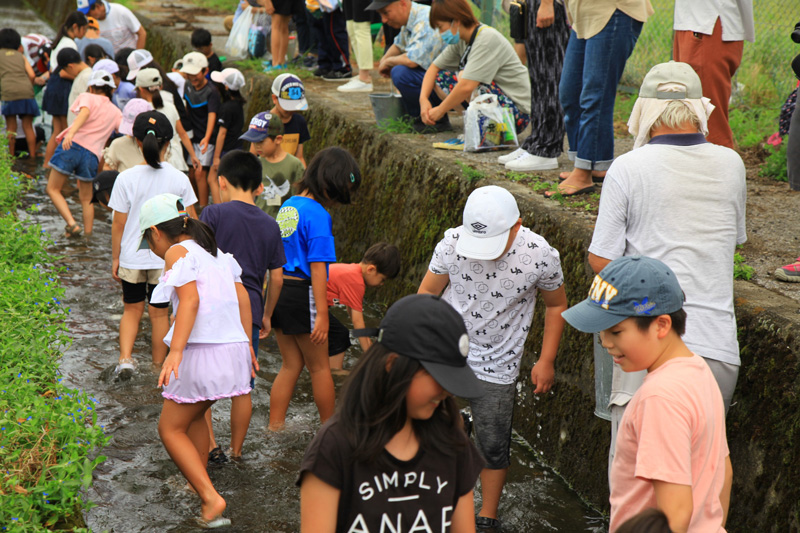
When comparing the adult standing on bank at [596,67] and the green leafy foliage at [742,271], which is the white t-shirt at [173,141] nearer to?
the adult standing on bank at [596,67]

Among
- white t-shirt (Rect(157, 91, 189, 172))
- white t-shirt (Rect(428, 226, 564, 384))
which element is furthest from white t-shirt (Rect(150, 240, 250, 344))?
white t-shirt (Rect(157, 91, 189, 172))

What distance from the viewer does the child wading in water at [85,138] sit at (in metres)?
8.02

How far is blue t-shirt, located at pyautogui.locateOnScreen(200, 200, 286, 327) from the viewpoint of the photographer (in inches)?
177

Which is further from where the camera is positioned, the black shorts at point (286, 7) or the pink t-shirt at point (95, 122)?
the black shorts at point (286, 7)

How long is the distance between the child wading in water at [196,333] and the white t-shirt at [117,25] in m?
8.98

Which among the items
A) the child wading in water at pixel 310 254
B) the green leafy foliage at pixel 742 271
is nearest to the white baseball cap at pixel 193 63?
the child wading in water at pixel 310 254

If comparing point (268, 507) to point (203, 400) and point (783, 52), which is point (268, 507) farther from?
point (783, 52)

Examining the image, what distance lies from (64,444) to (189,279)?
89cm

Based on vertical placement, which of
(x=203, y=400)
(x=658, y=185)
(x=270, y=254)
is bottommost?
(x=203, y=400)

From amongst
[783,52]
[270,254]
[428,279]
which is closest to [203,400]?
[270,254]

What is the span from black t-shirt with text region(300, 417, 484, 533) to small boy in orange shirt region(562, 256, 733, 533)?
Answer: 496 millimetres

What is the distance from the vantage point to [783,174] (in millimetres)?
6113

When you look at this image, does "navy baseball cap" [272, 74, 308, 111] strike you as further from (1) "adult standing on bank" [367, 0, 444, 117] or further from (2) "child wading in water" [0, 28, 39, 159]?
(2) "child wading in water" [0, 28, 39, 159]

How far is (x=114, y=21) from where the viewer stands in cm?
1208
